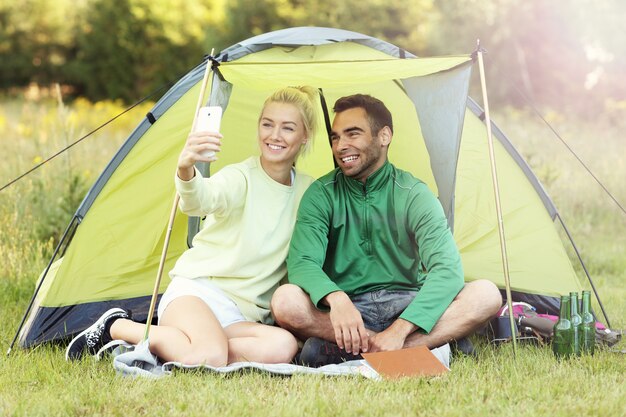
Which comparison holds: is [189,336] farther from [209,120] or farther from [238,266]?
[209,120]

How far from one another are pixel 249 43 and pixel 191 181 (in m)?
1.09

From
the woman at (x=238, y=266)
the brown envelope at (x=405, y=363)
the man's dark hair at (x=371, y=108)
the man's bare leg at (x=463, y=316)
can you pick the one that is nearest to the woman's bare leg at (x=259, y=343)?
the woman at (x=238, y=266)

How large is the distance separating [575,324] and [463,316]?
17.0 inches

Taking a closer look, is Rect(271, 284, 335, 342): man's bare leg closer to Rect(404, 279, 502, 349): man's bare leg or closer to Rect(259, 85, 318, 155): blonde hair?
Rect(404, 279, 502, 349): man's bare leg

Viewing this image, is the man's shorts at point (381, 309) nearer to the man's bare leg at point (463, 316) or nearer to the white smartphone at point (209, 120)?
the man's bare leg at point (463, 316)

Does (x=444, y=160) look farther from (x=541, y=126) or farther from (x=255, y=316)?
(x=541, y=126)

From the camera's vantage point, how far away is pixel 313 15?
16188 mm

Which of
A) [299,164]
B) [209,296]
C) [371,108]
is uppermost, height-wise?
[371,108]

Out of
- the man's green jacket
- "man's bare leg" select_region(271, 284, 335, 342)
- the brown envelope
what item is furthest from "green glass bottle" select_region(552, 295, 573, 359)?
"man's bare leg" select_region(271, 284, 335, 342)

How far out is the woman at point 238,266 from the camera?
306 centimetres

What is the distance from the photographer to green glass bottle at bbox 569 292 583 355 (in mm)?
3236

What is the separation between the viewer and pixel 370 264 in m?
3.44

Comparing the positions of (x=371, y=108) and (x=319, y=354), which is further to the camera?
(x=371, y=108)

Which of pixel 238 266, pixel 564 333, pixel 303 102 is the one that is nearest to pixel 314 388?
pixel 238 266
